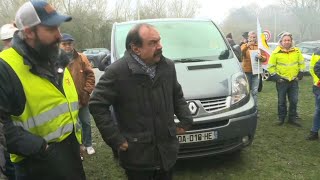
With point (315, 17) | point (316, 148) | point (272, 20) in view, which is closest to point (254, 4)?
point (272, 20)

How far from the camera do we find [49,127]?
2.30 metres

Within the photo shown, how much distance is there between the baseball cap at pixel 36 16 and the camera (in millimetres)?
2201

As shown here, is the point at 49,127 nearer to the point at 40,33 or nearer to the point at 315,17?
the point at 40,33

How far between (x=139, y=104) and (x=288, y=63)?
448 centimetres

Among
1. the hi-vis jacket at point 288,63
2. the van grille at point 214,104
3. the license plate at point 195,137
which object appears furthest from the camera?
the hi-vis jacket at point 288,63

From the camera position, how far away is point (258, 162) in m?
4.82

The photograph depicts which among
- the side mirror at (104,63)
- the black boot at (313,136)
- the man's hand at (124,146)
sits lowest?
the black boot at (313,136)

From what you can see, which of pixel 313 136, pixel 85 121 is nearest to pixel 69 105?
pixel 85 121

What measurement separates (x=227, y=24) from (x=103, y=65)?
194 feet

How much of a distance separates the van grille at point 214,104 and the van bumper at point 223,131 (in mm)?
83

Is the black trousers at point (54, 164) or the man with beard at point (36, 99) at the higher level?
the man with beard at point (36, 99)

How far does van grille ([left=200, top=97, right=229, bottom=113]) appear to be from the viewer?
423cm

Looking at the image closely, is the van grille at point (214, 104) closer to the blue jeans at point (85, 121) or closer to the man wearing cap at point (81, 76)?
the man wearing cap at point (81, 76)

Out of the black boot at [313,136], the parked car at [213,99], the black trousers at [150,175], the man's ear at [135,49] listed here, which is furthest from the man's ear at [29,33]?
the black boot at [313,136]
